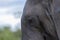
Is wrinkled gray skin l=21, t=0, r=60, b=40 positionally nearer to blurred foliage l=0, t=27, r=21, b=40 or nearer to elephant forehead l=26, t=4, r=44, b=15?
elephant forehead l=26, t=4, r=44, b=15

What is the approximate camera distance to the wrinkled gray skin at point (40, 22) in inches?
75.5

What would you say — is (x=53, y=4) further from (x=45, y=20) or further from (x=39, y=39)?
(x=39, y=39)

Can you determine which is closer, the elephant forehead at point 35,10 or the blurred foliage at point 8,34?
the elephant forehead at point 35,10

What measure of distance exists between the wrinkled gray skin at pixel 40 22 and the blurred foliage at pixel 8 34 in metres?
6.93

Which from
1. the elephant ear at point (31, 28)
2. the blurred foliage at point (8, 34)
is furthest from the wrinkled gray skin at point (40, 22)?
the blurred foliage at point (8, 34)

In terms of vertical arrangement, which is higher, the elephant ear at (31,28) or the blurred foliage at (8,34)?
the elephant ear at (31,28)

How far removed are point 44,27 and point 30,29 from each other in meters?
0.09

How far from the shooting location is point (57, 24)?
196 centimetres

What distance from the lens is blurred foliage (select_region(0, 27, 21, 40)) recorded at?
30.1 feet

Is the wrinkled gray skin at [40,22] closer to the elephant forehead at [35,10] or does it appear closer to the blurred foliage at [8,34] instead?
the elephant forehead at [35,10]

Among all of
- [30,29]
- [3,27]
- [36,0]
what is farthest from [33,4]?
[3,27]

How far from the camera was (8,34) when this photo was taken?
9.78 meters

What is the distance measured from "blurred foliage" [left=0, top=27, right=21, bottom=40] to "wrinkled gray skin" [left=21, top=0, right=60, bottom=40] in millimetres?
6933

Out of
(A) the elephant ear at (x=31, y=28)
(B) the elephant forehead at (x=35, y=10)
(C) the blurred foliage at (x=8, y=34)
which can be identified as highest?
(B) the elephant forehead at (x=35, y=10)
